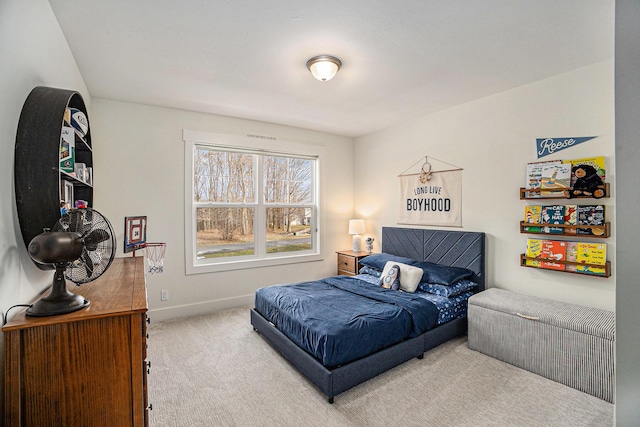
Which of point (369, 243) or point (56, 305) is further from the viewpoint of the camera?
point (369, 243)

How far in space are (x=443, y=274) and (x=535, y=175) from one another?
4.36 ft

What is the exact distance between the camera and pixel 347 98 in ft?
10.9

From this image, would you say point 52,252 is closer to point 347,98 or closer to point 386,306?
point 386,306

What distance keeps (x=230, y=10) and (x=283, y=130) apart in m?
2.58

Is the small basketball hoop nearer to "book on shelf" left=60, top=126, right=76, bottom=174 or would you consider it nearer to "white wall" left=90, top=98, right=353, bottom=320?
"white wall" left=90, top=98, right=353, bottom=320

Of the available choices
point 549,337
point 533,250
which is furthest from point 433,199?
point 549,337

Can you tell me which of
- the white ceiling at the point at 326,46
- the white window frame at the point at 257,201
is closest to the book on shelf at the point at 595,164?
the white ceiling at the point at 326,46

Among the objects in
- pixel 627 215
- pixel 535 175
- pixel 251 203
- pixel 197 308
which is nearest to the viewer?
pixel 627 215

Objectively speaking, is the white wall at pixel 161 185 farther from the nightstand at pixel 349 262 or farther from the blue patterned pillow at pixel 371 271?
the blue patterned pillow at pixel 371 271

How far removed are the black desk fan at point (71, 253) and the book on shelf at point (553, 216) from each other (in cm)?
344

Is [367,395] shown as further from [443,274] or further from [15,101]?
[15,101]

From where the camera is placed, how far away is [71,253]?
4.04 ft

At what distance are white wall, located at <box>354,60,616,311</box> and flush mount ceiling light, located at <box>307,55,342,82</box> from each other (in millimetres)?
1927

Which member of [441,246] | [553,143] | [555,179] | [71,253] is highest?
[553,143]
